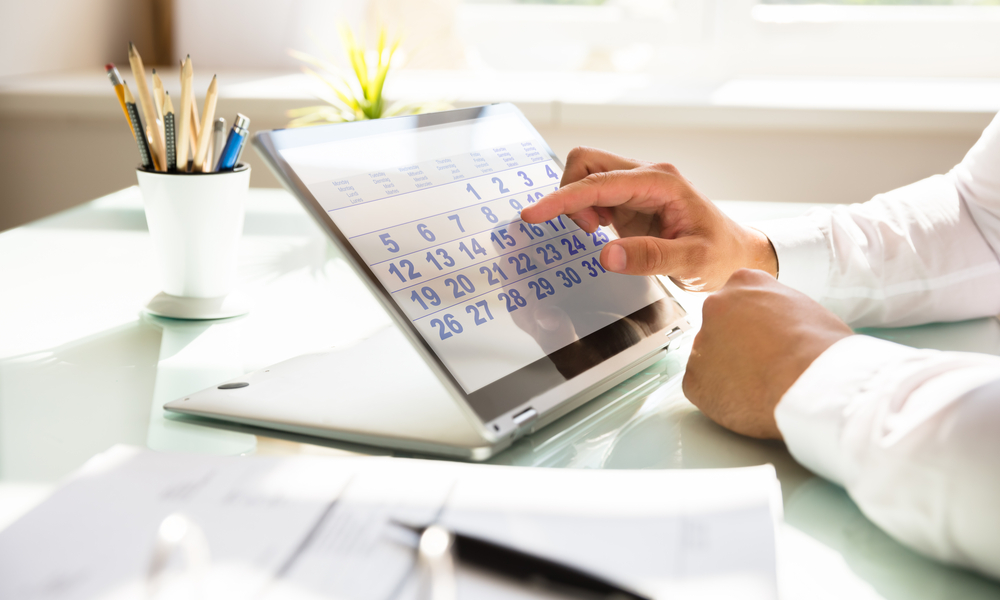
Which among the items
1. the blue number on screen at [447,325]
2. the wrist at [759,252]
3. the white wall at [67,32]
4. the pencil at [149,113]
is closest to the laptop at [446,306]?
the blue number on screen at [447,325]

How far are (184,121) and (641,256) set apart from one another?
398 mm

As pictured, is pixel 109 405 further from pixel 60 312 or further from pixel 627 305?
pixel 627 305

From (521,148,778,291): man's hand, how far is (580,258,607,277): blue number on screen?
29 mm

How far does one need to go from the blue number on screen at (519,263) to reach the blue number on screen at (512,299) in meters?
0.02

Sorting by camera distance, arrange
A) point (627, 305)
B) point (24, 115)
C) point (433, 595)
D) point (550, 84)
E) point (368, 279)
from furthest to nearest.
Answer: point (550, 84) < point (24, 115) < point (627, 305) < point (368, 279) < point (433, 595)

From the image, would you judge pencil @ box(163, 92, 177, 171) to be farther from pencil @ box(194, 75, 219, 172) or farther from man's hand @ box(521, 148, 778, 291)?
man's hand @ box(521, 148, 778, 291)

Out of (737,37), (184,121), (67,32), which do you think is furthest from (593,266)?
(67,32)

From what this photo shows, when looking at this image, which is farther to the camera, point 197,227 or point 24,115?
point 24,115

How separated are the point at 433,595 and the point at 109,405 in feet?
1.01

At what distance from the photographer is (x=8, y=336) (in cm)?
62

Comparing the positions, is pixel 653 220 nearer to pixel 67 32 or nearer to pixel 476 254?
pixel 476 254

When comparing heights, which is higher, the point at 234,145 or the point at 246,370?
the point at 234,145

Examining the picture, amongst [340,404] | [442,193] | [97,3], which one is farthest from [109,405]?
[97,3]

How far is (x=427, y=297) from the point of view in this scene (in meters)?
0.48
